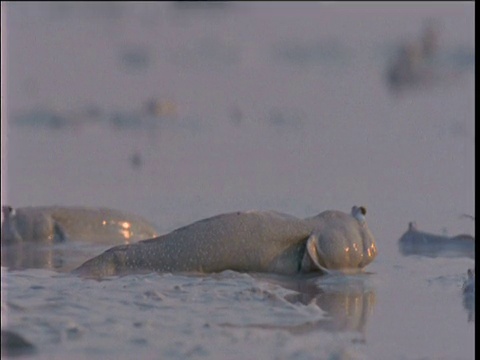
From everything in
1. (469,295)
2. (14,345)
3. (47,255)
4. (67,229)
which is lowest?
(14,345)

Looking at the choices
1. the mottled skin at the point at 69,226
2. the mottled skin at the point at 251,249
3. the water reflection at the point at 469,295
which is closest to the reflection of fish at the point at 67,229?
the mottled skin at the point at 69,226

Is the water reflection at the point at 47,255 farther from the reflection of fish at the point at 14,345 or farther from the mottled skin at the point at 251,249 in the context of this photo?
the reflection of fish at the point at 14,345

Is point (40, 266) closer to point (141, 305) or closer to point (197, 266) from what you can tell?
point (197, 266)

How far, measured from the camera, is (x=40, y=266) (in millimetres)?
4324

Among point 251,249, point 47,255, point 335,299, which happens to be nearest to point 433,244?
point 251,249

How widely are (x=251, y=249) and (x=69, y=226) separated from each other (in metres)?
1.19

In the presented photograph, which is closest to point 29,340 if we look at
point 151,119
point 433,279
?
point 433,279

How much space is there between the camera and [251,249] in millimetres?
4180

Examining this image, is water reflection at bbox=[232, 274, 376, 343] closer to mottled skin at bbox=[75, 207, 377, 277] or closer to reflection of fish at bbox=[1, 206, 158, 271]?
mottled skin at bbox=[75, 207, 377, 277]

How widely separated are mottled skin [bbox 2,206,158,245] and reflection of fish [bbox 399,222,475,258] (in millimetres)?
1161

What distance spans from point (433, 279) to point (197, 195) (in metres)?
1.64

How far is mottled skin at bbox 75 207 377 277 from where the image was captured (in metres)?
4.10

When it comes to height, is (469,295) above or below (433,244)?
below

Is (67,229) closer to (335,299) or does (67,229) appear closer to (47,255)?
(47,255)
